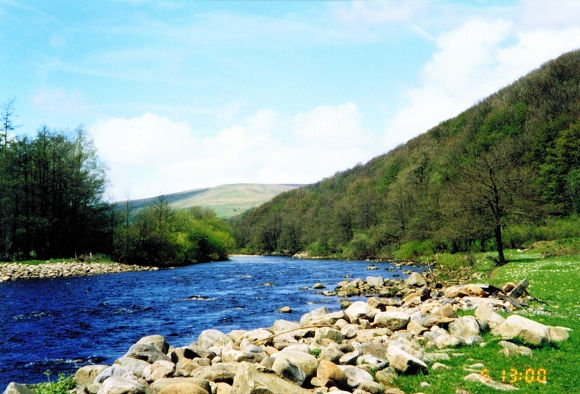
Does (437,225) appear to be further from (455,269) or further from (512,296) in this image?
(512,296)

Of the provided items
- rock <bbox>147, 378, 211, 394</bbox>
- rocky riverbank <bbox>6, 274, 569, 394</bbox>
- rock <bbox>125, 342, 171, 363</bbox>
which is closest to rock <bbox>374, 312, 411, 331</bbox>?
rocky riverbank <bbox>6, 274, 569, 394</bbox>

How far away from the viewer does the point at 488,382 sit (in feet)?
29.0

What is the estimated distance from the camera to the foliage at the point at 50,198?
56.7m

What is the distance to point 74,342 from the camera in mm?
18891

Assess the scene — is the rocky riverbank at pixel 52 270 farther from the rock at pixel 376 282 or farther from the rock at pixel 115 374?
the rock at pixel 115 374

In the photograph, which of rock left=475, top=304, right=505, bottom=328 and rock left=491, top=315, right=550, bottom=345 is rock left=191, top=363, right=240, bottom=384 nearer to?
rock left=491, top=315, right=550, bottom=345

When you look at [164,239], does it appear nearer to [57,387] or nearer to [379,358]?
→ [57,387]

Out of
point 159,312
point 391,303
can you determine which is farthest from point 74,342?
point 391,303

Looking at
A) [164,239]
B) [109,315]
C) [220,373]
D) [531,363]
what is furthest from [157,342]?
[164,239]

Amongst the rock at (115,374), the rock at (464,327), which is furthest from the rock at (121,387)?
the rock at (464,327)

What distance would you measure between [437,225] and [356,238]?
89.6 ft

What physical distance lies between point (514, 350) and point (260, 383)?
22.4 feet

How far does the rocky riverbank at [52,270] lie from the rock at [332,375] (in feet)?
155
